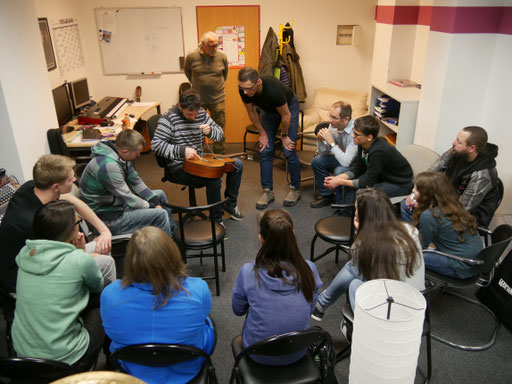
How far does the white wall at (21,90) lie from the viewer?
3.09 metres

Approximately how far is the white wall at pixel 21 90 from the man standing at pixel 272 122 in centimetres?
175

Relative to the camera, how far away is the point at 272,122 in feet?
13.9

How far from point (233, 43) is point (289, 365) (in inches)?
189

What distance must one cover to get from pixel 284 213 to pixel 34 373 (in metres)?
1.17

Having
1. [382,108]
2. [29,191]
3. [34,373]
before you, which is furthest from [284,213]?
[382,108]

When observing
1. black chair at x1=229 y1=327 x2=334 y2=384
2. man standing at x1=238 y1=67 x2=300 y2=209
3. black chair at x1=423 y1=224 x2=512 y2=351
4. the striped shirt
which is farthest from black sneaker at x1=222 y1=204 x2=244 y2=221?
black chair at x1=229 y1=327 x2=334 y2=384

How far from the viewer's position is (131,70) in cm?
584

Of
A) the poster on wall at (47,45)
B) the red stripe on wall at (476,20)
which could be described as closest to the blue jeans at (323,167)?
the red stripe on wall at (476,20)

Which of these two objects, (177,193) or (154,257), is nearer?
(154,257)

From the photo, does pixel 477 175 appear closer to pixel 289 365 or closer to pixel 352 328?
pixel 352 328

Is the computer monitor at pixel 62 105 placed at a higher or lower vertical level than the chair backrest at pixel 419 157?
higher

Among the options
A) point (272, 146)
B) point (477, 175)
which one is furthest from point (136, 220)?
point (477, 175)

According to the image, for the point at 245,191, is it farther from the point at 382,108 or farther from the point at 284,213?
the point at 284,213

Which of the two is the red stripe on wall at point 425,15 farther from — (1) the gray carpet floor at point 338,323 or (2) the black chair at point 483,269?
(2) the black chair at point 483,269
